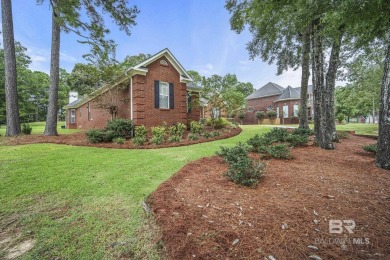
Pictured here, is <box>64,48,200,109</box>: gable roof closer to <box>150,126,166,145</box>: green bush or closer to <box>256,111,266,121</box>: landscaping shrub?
<box>150,126,166,145</box>: green bush

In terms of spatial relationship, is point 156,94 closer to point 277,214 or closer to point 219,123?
point 219,123

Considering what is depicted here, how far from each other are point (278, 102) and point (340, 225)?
87.9 feet

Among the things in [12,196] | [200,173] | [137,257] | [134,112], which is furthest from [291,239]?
[134,112]

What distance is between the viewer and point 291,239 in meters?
1.71

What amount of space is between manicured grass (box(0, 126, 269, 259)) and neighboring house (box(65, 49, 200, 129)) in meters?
5.40

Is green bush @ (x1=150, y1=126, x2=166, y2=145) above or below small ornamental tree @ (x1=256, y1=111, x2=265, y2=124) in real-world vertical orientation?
below

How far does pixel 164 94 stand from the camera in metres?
11.3

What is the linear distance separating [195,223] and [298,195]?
1.67m

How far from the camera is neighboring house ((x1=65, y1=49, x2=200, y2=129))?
10.1 metres

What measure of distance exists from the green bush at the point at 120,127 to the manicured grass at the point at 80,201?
383 centimetres

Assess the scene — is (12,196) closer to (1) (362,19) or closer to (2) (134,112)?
(2) (134,112)

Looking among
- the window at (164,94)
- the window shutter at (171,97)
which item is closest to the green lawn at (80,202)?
the window at (164,94)

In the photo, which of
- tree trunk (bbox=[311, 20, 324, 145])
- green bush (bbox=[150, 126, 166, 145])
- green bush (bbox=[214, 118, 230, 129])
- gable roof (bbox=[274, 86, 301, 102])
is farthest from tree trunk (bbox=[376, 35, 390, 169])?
gable roof (bbox=[274, 86, 301, 102])

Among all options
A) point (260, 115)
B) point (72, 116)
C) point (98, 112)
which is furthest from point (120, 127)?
point (260, 115)
